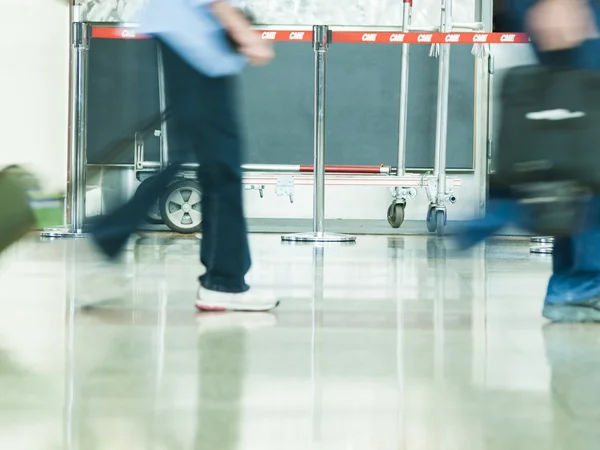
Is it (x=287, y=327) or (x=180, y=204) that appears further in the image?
(x=180, y=204)

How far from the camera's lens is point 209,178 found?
8.15ft

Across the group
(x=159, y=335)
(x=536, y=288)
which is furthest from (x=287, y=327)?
(x=536, y=288)

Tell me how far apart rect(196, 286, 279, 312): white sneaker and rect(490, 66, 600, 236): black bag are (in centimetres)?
100

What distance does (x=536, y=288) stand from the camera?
125 inches

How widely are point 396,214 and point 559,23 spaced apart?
4.72 meters

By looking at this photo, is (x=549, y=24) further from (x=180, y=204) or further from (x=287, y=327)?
(x=180, y=204)

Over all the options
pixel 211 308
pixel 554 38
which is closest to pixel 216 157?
pixel 211 308

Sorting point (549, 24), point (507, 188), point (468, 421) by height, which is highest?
point (549, 24)

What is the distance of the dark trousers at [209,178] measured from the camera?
95.6 inches

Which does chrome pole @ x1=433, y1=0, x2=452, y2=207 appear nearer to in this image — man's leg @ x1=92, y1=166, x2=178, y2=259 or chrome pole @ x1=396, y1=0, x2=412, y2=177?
chrome pole @ x1=396, y1=0, x2=412, y2=177

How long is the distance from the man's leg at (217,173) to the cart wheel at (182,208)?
3.37 meters

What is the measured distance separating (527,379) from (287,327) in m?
0.71

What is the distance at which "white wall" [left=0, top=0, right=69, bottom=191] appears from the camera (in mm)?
5465

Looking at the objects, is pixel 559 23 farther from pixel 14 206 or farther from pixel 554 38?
pixel 14 206
